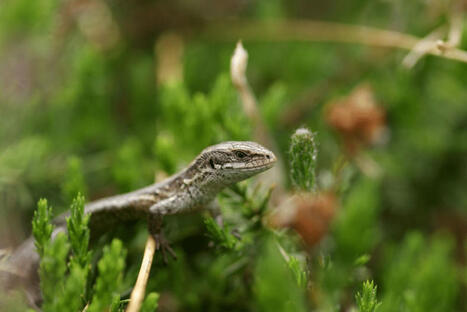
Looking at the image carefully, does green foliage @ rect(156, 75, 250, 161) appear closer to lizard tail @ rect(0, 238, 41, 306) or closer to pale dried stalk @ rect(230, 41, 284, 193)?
pale dried stalk @ rect(230, 41, 284, 193)

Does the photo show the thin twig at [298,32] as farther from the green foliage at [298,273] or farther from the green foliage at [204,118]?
the green foliage at [298,273]

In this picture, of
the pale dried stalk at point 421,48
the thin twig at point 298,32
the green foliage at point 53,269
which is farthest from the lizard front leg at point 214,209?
the thin twig at point 298,32

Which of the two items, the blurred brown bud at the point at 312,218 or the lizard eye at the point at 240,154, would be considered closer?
→ the blurred brown bud at the point at 312,218

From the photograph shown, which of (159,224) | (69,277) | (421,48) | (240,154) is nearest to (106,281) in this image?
(69,277)

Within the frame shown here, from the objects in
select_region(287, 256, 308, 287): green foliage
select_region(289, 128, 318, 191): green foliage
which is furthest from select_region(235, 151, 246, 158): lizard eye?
select_region(287, 256, 308, 287): green foliage

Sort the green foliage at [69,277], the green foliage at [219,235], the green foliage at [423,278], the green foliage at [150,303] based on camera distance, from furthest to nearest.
Result: the green foliage at [423,278] < the green foliage at [219,235] < the green foliage at [150,303] < the green foliage at [69,277]

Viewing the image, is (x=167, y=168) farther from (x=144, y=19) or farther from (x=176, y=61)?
(x=144, y=19)

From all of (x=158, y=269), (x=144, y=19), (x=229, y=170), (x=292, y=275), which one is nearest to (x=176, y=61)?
(x=144, y=19)
